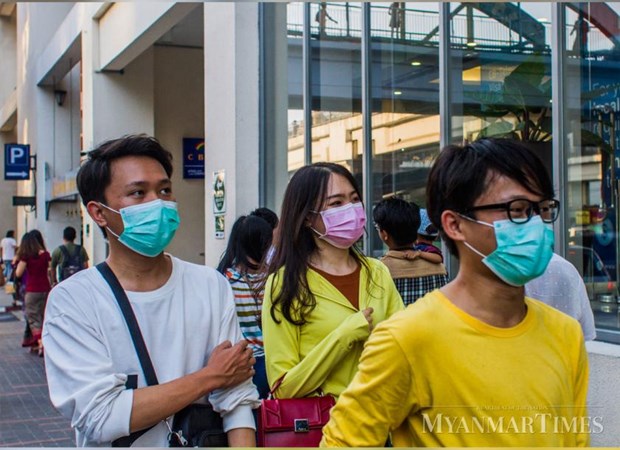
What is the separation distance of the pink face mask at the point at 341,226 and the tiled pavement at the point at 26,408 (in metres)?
4.11

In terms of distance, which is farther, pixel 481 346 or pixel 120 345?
pixel 120 345

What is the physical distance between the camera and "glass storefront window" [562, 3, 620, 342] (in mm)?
5270

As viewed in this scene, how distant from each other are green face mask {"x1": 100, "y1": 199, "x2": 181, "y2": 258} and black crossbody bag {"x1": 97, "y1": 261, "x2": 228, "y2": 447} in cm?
13

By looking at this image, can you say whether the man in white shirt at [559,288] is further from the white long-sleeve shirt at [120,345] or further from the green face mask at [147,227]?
the green face mask at [147,227]

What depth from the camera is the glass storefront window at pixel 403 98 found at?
6973mm

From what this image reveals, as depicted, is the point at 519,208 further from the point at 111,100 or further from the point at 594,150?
the point at 111,100

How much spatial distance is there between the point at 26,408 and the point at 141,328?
21.1 feet

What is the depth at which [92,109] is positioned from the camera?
1477 cm

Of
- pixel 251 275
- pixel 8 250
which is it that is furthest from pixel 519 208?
pixel 8 250

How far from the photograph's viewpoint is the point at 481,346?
1924 millimetres

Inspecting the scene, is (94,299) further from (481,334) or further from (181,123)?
(181,123)

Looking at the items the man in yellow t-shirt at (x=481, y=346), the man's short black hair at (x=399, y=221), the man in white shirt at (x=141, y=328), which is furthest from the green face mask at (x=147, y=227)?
the man's short black hair at (x=399, y=221)

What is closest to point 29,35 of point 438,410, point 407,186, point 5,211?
point 5,211

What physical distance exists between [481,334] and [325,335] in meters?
1.29
